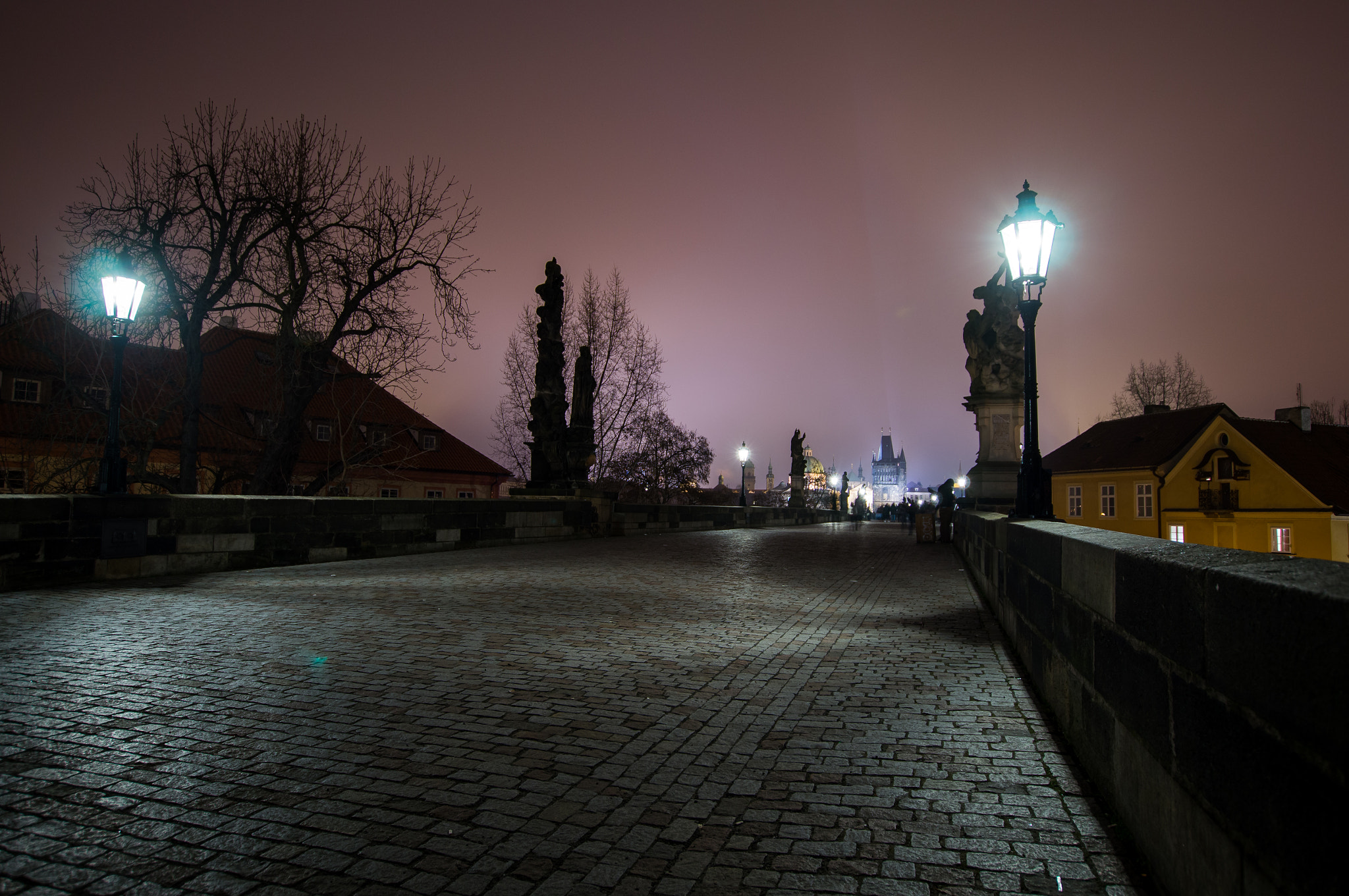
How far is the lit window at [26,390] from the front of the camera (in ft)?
105

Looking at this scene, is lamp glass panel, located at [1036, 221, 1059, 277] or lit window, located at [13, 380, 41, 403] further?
lit window, located at [13, 380, 41, 403]

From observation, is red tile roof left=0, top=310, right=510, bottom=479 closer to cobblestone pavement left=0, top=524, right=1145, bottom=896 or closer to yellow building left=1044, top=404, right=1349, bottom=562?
cobblestone pavement left=0, top=524, right=1145, bottom=896

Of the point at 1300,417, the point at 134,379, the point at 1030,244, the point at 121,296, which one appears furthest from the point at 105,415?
the point at 1300,417

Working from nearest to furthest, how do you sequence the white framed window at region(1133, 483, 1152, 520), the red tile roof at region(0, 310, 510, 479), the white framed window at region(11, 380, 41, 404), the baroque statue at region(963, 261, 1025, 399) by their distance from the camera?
the baroque statue at region(963, 261, 1025, 399) < the red tile roof at region(0, 310, 510, 479) < the white framed window at region(11, 380, 41, 404) < the white framed window at region(1133, 483, 1152, 520)

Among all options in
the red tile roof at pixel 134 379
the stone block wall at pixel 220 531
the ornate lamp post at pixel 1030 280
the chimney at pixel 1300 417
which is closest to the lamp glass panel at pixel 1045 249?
the ornate lamp post at pixel 1030 280

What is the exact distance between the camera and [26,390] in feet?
106

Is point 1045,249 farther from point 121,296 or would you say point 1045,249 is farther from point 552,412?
point 552,412

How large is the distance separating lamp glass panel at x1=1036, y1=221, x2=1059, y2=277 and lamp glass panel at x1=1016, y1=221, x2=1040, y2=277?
0.11ft

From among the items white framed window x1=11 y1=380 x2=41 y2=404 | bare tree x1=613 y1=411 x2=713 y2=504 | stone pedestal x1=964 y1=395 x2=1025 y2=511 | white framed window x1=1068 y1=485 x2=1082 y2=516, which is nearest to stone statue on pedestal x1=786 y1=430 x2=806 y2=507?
bare tree x1=613 y1=411 x2=713 y2=504

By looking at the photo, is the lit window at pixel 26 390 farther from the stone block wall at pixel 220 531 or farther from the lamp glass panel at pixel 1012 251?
the lamp glass panel at pixel 1012 251

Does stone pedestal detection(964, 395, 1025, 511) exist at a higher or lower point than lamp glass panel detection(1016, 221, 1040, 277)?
lower

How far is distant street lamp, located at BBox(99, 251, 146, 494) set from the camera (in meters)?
9.90

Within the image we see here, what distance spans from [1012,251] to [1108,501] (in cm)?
3936

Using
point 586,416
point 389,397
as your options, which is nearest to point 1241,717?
point 586,416
